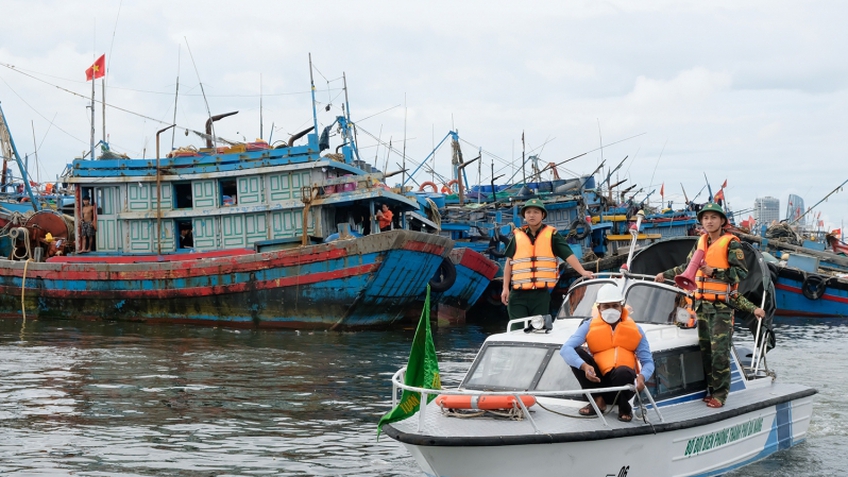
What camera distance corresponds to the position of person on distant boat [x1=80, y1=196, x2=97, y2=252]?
81.5ft

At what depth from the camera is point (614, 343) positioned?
25.3ft

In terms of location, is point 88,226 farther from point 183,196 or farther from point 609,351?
point 609,351

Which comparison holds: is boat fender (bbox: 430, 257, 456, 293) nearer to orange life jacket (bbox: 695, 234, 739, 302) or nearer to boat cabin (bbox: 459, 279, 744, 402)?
boat cabin (bbox: 459, 279, 744, 402)

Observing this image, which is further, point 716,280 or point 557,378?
point 716,280

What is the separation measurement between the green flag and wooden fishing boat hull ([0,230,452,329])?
40.9ft

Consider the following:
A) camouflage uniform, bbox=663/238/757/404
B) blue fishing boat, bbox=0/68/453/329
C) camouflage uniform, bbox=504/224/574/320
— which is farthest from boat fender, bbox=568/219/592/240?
camouflage uniform, bbox=663/238/757/404

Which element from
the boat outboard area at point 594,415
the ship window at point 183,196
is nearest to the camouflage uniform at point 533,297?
the boat outboard area at point 594,415

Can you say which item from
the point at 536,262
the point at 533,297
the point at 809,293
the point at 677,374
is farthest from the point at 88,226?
the point at 809,293

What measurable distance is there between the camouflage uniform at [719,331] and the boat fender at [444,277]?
46.7 ft

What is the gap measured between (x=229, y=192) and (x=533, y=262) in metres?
15.6

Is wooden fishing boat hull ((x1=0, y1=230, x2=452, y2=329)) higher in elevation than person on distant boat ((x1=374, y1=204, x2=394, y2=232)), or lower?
lower

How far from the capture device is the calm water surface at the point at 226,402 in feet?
29.3

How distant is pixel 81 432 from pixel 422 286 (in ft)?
41.6

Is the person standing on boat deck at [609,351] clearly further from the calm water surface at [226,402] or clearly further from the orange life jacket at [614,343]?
the calm water surface at [226,402]
